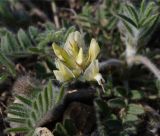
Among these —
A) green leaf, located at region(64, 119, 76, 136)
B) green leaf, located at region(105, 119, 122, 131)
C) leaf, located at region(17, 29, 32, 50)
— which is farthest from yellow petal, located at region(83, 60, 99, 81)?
leaf, located at region(17, 29, 32, 50)

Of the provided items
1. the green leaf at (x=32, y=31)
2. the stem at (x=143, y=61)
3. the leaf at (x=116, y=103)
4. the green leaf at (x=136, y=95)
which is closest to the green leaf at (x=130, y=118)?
the leaf at (x=116, y=103)

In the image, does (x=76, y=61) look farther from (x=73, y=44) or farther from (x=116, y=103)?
(x=116, y=103)

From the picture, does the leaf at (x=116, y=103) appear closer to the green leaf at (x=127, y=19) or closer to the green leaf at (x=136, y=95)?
the green leaf at (x=136, y=95)

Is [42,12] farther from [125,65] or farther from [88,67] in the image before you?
[88,67]

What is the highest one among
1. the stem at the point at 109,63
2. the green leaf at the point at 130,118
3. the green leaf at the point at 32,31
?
the green leaf at the point at 32,31

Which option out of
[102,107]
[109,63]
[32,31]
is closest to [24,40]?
[32,31]

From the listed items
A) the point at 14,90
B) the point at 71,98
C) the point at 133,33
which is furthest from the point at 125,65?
the point at 14,90
